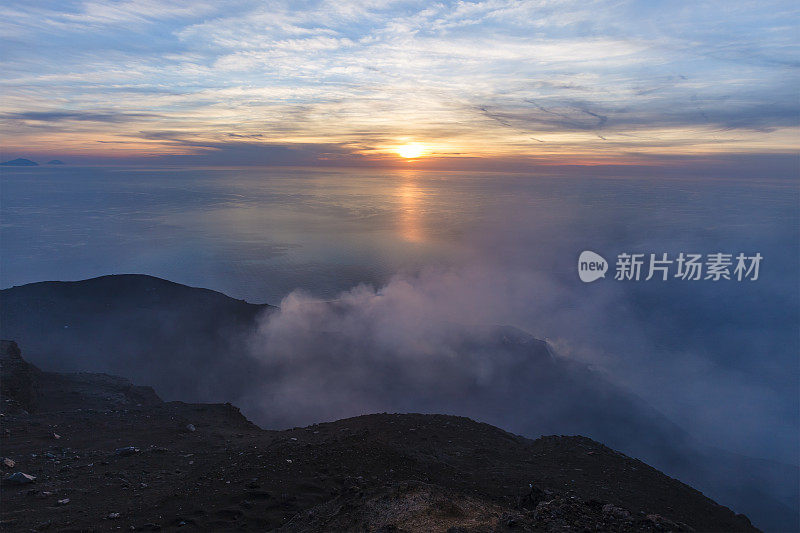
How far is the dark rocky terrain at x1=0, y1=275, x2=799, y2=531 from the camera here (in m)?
25.2

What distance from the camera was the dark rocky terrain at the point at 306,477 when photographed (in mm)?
7395

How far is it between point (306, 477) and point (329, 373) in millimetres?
18660

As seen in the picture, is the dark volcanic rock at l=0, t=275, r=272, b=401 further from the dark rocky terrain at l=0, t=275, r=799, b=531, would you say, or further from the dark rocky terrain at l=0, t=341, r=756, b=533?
the dark rocky terrain at l=0, t=341, r=756, b=533

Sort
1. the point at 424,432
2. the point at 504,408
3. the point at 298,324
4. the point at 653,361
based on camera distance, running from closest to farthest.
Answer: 1. the point at 424,432
2. the point at 504,408
3. the point at 298,324
4. the point at 653,361

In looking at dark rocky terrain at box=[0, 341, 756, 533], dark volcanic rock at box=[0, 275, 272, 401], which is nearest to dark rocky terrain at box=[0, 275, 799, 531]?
dark volcanic rock at box=[0, 275, 272, 401]

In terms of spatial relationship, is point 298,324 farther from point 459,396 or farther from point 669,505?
point 669,505

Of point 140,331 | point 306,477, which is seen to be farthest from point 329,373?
point 306,477

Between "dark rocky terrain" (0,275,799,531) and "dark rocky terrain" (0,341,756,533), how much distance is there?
28.1 ft

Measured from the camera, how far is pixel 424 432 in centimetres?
1390

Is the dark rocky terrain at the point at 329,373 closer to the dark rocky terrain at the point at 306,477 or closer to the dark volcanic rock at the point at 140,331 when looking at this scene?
the dark volcanic rock at the point at 140,331

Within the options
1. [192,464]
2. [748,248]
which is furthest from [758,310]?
[192,464]

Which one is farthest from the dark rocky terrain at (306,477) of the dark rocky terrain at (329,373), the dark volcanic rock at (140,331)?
the dark rocky terrain at (329,373)

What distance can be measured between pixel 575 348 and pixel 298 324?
40.1 metres

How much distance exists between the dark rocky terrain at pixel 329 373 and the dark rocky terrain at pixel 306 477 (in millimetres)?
8568
